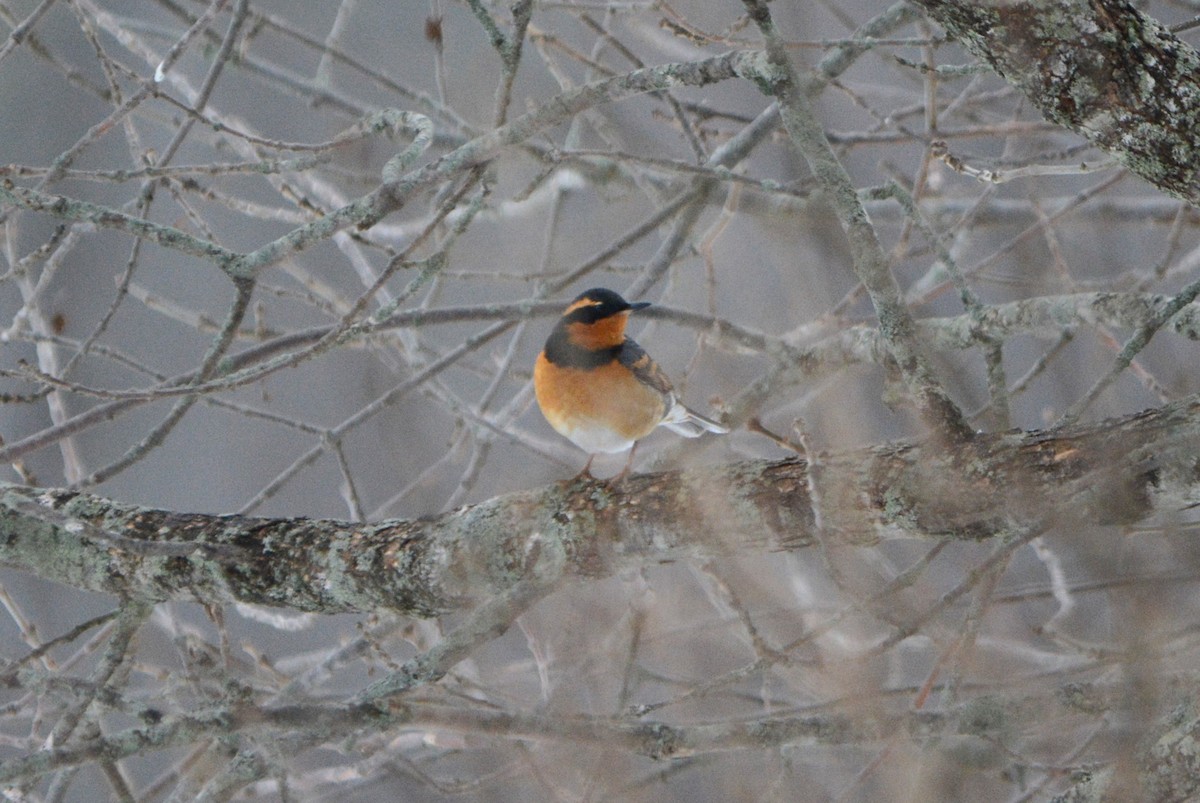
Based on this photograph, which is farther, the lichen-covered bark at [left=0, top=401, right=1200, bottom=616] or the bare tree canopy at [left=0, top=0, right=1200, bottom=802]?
the lichen-covered bark at [left=0, top=401, right=1200, bottom=616]

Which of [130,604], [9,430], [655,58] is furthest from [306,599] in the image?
[655,58]

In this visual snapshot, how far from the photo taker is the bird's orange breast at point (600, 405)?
347 centimetres

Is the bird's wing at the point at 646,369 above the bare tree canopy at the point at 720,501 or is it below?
above

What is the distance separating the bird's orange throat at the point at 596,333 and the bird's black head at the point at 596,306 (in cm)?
2

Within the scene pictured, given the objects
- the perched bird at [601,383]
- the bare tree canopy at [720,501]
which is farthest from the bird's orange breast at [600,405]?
the bare tree canopy at [720,501]

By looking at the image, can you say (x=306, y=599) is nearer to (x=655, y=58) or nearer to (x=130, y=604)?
(x=130, y=604)

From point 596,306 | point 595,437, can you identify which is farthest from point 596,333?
point 595,437

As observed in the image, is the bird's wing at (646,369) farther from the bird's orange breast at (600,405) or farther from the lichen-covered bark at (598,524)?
the lichen-covered bark at (598,524)

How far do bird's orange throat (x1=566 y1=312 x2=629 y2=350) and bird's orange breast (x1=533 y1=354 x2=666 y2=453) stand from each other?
0.27 ft

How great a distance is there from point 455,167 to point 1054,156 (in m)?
1.76

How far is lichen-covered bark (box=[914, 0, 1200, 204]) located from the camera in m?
1.81

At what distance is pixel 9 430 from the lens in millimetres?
6570

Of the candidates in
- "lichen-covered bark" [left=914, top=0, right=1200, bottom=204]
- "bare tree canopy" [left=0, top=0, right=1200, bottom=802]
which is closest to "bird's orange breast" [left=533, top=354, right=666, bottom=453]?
"bare tree canopy" [left=0, top=0, right=1200, bottom=802]

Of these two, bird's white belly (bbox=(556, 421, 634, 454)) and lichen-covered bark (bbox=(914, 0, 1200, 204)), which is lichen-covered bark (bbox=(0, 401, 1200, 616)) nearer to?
lichen-covered bark (bbox=(914, 0, 1200, 204))
